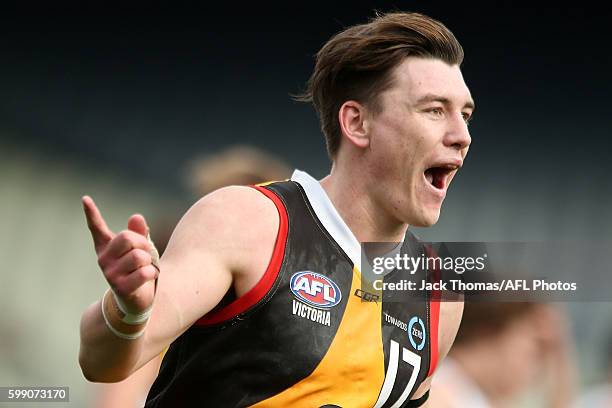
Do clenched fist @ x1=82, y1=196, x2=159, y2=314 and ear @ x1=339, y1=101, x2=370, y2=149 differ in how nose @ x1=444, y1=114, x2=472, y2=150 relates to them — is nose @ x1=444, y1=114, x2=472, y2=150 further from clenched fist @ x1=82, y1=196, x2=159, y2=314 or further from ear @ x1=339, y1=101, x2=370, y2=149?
clenched fist @ x1=82, y1=196, x2=159, y2=314

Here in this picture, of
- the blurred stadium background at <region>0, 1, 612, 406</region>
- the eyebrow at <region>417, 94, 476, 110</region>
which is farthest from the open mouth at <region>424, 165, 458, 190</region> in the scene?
the blurred stadium background at <region>0, 1, 612, 406</region>

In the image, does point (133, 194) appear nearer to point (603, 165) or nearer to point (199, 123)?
point (199, 123)

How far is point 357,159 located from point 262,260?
1.85 ft

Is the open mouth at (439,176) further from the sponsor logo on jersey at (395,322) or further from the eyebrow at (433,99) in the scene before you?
the sponsor logo on jersey at (395,322)

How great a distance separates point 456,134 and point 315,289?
2.11ft

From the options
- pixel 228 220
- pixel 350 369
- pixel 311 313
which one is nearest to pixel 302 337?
pixel 311 313

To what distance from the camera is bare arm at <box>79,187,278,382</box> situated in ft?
6.44

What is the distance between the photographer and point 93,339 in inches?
85.0

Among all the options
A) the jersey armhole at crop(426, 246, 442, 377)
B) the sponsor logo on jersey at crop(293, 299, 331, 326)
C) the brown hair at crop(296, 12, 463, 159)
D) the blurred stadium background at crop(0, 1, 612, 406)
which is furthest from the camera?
the blurred stadium background at crop(0, 1, 612, 406)

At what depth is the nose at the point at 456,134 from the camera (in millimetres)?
2932

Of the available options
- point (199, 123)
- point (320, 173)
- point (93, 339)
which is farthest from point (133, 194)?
point (93, 339)

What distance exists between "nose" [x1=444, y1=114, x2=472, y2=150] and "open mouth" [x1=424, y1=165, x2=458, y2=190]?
0.36 ft

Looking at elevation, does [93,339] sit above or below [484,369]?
below

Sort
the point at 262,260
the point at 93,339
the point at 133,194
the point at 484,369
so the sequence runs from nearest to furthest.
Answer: the point at 93,339
the point at 262,260
the point at 484,369
the point at 133,194
